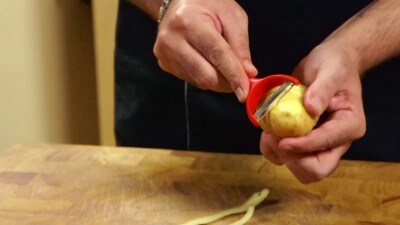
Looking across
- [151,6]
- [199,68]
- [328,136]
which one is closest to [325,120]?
[328,136]

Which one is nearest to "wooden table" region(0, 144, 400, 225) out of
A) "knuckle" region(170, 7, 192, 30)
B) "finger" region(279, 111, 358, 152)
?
"finger" region(279, 111, 358, 152)

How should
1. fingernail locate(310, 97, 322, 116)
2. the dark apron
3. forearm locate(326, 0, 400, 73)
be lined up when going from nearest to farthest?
fingernail locate(310, 97, 322, 116) < forearm locate(326, 0, 400, 73) < the dark apron

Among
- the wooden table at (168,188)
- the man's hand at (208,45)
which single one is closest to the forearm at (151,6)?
the man's hand at (208,45)

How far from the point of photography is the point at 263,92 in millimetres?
720

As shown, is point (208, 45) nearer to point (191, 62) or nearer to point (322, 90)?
point (191, 62)

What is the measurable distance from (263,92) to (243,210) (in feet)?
0.50

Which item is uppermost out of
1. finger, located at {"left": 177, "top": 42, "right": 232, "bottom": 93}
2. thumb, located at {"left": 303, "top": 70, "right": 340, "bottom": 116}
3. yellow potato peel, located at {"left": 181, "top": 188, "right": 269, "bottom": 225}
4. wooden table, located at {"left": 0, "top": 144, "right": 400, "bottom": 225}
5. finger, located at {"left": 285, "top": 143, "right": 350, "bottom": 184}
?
finger, located at {"left": 177, "top": 42, "right": 232, "bottom": 93}

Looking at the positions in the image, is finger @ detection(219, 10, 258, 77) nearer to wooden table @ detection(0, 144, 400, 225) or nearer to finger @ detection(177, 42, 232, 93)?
finger @ detection(177, 42, 232, 93)

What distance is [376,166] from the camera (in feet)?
2.93

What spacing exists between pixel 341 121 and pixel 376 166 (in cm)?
21

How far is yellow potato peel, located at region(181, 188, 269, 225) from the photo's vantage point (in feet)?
2.50

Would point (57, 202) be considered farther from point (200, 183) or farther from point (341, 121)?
point (341, 121)

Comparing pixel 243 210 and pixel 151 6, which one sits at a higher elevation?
pixel 151 6

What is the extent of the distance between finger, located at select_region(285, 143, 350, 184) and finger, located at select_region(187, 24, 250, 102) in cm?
9
